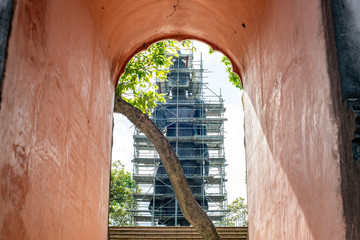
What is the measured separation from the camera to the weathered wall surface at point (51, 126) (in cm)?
228

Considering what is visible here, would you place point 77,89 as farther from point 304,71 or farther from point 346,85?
point 346,85

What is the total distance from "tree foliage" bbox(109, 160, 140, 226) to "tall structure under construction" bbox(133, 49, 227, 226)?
2063 mm

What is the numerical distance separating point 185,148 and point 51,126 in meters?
24.2

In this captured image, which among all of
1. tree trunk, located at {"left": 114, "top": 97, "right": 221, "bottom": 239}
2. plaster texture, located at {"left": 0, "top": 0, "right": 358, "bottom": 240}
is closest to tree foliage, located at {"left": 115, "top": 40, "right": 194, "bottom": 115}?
tree trunk, located at {"left": 114, "top": 97, "right": 221, "bottom": 239}

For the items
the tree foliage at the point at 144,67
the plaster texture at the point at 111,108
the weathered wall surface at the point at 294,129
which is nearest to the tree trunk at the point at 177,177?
the tree foliage at the point at 144,67

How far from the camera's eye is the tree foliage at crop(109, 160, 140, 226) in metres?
21.7

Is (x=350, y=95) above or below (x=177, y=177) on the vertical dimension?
below

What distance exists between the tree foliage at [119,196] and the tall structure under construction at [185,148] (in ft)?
6.77

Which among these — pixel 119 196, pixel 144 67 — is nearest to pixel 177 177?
pixel 144 67

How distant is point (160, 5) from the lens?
5438mm

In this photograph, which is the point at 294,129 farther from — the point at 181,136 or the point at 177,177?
the point at 181,136

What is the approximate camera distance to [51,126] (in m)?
2.98

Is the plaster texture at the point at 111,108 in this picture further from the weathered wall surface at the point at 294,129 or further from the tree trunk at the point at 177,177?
the tree trunk at the point at 177,177

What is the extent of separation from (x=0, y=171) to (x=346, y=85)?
1.68 metres
